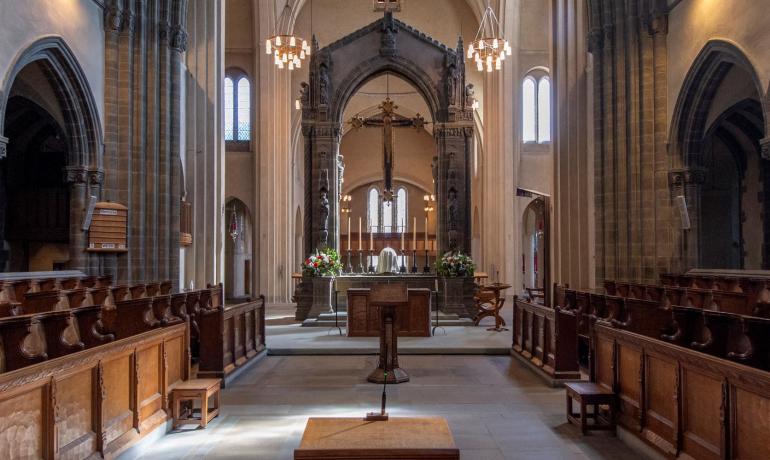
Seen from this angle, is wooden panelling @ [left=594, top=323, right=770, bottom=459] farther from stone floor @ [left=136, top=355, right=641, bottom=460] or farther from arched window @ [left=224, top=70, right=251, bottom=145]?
arched window @ [left=224, top=70, right=251, bottom=145]

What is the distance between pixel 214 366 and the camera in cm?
870

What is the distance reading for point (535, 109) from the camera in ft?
89.1

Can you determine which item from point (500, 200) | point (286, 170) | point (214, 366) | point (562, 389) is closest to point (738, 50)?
point (562, 389)

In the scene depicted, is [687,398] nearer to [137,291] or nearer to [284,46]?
[137,291]

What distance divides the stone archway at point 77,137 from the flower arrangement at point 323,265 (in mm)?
5108

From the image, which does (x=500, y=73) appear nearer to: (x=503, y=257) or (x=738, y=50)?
(x=503, y=257)

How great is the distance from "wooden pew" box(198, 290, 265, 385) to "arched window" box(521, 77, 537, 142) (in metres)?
18.4

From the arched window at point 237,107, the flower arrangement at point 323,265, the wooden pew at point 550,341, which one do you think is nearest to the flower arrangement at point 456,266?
the flower arrangement at point 323,265

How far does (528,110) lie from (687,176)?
46.9 ft

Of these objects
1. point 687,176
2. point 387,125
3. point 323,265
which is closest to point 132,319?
point 323,265

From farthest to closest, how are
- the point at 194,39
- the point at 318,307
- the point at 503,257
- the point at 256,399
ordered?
the point at 503,257 → the point at 194,39 → the point at 318,307 → the point at 256,399

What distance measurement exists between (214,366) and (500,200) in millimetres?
19340

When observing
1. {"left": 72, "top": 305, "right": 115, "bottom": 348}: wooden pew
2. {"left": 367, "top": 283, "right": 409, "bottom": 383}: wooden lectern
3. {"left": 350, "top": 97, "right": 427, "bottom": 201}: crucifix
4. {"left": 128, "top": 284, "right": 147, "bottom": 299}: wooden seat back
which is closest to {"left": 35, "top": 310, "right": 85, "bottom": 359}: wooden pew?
{"left": 72, "top": 305, "right": 115, "bottom": 348}: wooden pew

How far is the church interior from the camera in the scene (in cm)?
541
